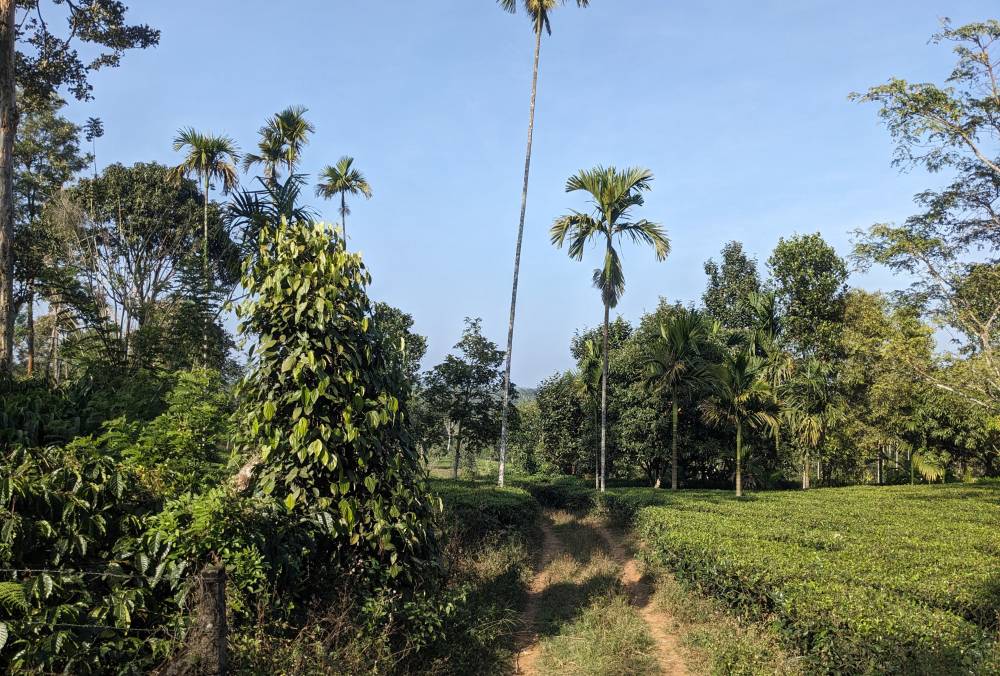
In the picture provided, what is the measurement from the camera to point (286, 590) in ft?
15.3

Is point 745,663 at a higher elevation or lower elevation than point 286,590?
lower

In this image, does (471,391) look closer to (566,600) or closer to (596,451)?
(596,451)

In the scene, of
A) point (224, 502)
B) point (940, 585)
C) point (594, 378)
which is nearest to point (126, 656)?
point (224, 502)

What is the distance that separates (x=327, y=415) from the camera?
518 centimetres

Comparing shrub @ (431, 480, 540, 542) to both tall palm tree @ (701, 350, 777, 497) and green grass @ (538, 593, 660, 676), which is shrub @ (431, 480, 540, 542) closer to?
green grass @ (538, 593, 660, 676)

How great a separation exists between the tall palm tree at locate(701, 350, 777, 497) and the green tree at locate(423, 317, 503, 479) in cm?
977

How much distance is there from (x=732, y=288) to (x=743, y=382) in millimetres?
26711

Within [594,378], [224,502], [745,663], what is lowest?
[745,663]

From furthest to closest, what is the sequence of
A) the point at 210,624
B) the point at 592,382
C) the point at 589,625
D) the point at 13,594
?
the point at 592,382, the point at 589,625, the point at 210,624, the point at 13,594

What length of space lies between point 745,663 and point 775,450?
29603 millimetres

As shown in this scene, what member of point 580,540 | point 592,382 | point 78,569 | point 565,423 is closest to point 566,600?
point 580,540

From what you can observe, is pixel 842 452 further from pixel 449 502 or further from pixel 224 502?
pixel 224 502

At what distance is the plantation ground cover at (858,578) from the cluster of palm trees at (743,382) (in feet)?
35.1

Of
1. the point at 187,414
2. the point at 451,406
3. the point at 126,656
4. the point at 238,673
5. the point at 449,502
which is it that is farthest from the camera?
the point at 451,406
